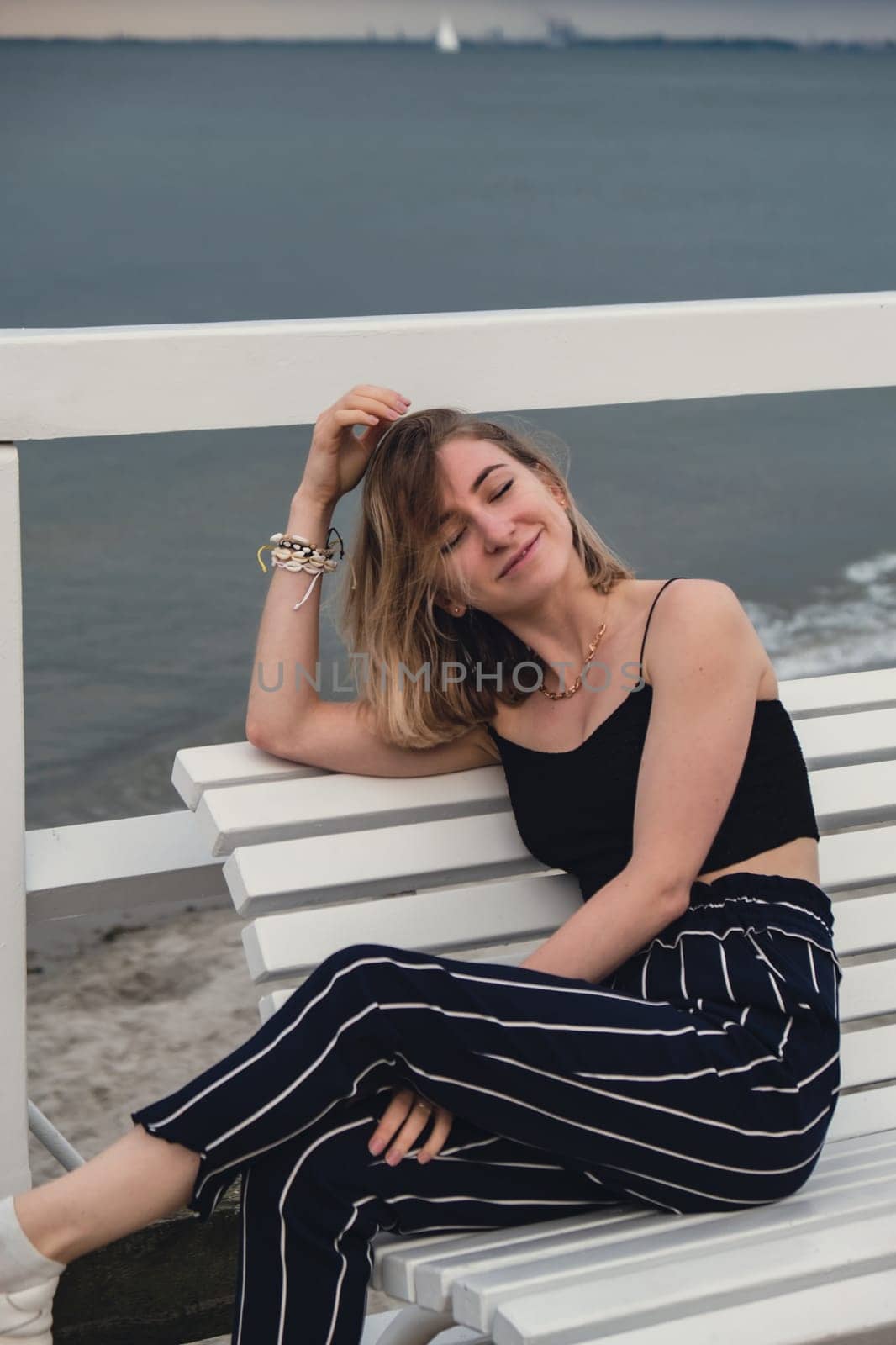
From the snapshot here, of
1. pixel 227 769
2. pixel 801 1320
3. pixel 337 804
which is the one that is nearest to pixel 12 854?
pixel 227 769

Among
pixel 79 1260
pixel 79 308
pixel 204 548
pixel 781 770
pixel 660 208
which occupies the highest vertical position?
pixel 660 208

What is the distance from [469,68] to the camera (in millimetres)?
36031

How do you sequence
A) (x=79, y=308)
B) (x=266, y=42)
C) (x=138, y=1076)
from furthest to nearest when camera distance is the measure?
(x=266, y=42) < (x=79, y=308) < (x=138, y=1076)

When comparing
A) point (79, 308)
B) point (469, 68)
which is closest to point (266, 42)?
point (469, 68)

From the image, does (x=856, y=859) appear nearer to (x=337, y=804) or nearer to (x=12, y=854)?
(x=337, y=804)

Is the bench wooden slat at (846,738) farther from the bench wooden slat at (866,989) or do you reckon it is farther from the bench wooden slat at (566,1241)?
the bench wooden slat at (566,1241)

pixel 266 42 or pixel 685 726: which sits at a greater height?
pixel 266 42

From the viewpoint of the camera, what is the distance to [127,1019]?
14.7 feet

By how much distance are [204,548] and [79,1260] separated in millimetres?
9344

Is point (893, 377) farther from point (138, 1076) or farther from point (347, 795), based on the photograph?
point (138, 1076)

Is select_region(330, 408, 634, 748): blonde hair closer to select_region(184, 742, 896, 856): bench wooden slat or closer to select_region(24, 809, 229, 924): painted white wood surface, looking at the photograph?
select_region(184, 742, 896, 856): bench wooden slat

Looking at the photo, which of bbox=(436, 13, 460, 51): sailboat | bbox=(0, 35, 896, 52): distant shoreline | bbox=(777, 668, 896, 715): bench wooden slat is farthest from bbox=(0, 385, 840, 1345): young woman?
bbox=(0, 35, 896, 52): distant shoreline

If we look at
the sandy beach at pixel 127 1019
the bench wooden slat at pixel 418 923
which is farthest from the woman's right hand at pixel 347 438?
the sandy beach at pixel 127 1019

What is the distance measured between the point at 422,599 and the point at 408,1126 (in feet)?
2.72
